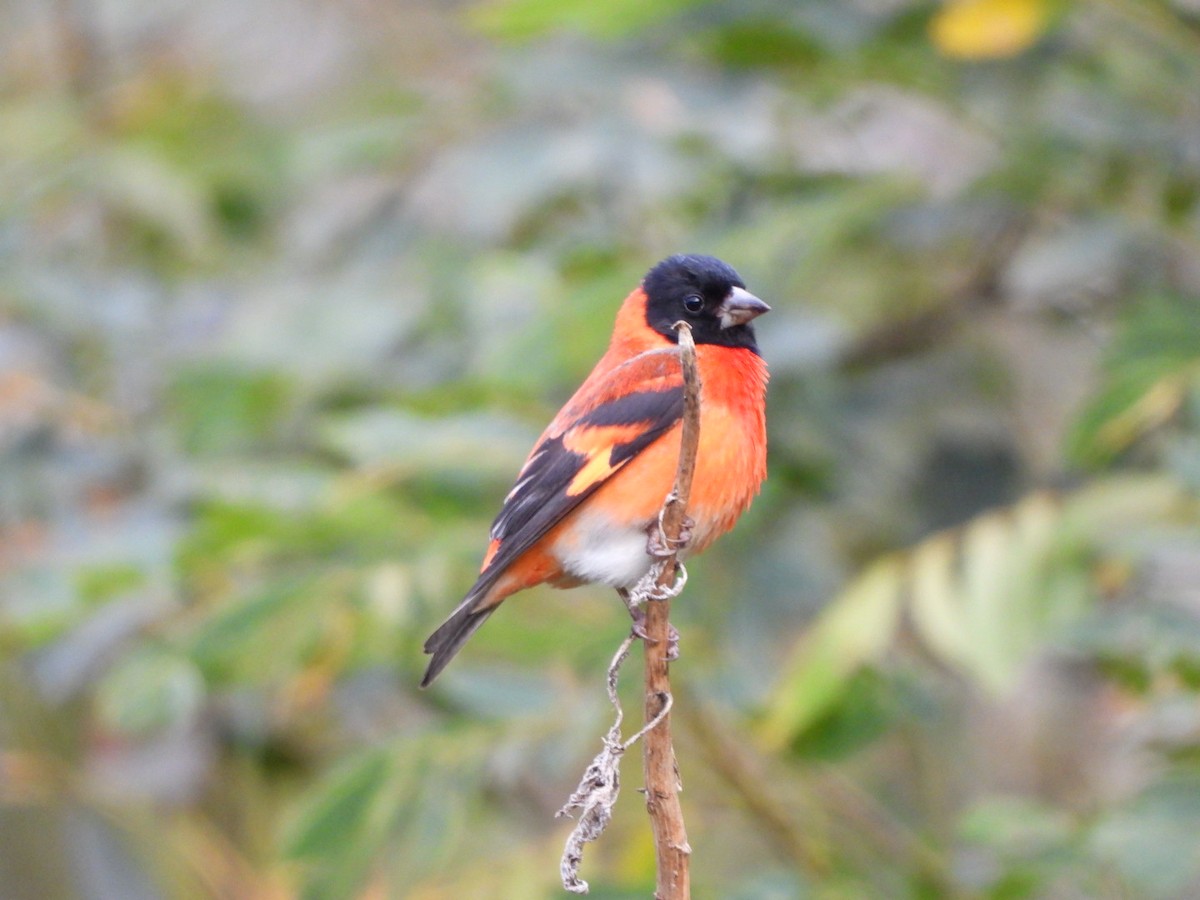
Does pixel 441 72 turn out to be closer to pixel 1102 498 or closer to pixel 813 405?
pixel 813 405

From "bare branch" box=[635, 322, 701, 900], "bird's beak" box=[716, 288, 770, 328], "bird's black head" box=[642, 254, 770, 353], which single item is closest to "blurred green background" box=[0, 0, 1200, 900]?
"bird's black head" box=[642, 254, 770, 353]

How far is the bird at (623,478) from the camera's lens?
7.06 ft

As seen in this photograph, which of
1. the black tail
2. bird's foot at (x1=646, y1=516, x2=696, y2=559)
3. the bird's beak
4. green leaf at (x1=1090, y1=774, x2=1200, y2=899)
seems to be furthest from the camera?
green leaf at (x1=1090, y1=774, x2=1200, y2=899)

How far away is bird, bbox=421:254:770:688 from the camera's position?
2.15 metres

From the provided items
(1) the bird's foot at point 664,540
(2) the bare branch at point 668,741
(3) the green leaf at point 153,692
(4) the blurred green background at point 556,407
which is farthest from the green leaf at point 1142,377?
(3) the green leaf at point 153,692

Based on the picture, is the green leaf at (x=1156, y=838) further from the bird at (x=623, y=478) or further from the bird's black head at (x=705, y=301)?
the bird's black head at (x=705, y=301)

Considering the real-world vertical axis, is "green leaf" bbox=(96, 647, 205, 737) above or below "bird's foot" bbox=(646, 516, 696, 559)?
below

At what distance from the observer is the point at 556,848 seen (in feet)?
10.6

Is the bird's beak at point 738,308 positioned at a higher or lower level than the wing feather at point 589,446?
higher

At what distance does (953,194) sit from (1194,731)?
4.47 ft

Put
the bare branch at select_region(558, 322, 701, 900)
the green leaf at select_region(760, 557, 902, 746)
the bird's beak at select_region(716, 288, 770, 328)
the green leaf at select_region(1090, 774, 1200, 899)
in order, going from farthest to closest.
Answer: the green leaf at select_region(760, 557, 902, 746)
the green leaf at select_region(1090, 774, 1200, 899)
the bird's beak at select_region(716, 288, 770, 328)
the bare branch at select_region(558, 322, 701, 900)

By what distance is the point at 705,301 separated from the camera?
94.4 inches

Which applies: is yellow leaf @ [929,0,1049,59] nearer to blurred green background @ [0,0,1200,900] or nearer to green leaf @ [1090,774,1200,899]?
blurred green background @ [0,0,1200,900]

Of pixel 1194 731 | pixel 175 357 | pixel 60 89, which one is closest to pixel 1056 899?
pixel 1194 731
